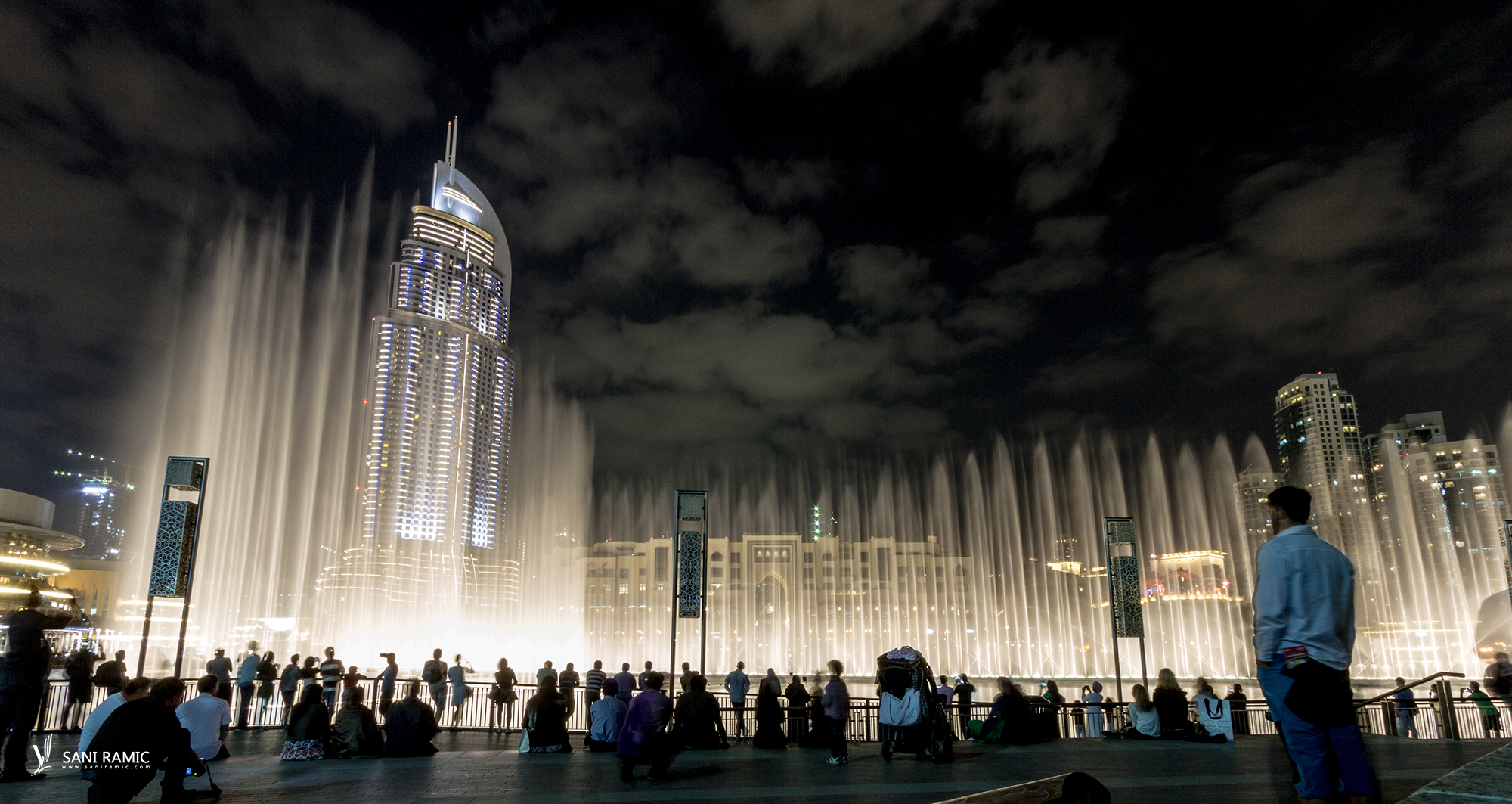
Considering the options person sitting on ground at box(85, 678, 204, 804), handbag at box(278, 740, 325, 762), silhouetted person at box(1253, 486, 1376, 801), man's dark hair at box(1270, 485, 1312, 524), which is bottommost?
handbag at box(278, 740, 325, 762)

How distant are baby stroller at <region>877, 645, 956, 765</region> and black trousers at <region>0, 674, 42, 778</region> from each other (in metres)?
9.56

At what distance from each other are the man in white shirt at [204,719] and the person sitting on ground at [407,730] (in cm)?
225

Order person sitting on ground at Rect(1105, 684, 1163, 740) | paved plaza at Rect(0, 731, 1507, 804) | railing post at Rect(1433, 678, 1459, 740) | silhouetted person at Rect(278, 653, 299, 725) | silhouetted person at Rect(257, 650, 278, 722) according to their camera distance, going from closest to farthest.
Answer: paved plaza at Rect(0, 731, 1507, 804) → railing post at Rect(1433, 678, 1459, 740) → person sitting on ground at Rect(1105, 684, 1163, 740) → silhouetted person at Rect(257, 650, 278, 722) → silhouetted person at Rect(278, 653, 299, 725)

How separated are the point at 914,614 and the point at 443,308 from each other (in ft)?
338

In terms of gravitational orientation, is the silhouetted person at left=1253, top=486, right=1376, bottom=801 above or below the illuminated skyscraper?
below

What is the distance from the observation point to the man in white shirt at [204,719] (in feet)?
29.0

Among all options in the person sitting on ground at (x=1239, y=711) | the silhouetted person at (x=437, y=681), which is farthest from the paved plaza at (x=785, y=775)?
the person sitting on ground at (x=1239, y=711)

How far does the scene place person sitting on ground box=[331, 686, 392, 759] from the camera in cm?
1084

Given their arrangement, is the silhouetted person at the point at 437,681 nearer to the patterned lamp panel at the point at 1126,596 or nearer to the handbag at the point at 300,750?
the handbag at the point at 300,750

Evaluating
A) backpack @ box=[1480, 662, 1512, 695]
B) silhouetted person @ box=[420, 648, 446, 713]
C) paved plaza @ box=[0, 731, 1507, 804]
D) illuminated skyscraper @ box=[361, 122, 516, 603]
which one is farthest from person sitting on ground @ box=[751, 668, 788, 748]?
illuminated skyscraper @ box=[361, 122, 516, 603]

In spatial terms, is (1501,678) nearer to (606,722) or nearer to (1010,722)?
(1010,722)

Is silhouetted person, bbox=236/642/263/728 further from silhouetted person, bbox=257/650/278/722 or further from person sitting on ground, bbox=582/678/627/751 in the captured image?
person sitting on ground, bbox=582/678/627/751

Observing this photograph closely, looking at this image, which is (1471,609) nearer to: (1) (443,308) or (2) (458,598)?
(2) (458,598)

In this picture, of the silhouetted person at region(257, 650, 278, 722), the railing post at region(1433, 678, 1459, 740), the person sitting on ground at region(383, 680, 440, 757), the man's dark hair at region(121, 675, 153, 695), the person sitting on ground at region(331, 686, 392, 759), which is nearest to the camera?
the man's dark hair at region(121, 675, 153, 695)
